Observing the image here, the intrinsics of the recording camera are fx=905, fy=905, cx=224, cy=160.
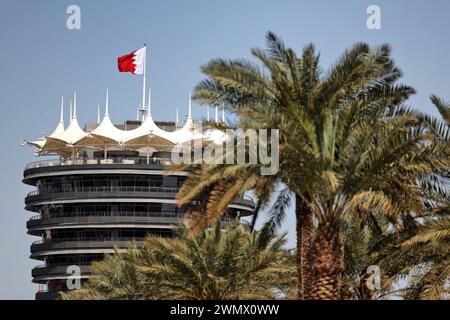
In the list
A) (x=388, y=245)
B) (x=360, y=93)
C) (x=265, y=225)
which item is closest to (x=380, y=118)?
(x=360, y=93)

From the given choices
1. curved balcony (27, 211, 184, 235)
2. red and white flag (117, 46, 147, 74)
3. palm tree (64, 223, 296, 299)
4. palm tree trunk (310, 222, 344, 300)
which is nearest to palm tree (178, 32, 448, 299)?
palm tree trunk (310, 222, 344, 300)

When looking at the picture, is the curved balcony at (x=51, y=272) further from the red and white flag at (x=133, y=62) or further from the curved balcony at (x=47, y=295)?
the red and white flag at (x=133, y=62)

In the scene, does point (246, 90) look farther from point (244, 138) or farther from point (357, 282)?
point (357, 282)

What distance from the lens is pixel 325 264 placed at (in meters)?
27.8

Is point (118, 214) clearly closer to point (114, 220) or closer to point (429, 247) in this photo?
point (114, 220)

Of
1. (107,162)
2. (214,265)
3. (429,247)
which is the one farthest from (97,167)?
(429,247)

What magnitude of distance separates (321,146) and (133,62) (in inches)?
2752

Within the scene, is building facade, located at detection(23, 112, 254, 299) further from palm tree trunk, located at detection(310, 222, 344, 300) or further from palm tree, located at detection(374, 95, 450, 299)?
palm tree trunk, located at detection(310, 222, 344, 300)

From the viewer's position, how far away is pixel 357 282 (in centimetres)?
3900

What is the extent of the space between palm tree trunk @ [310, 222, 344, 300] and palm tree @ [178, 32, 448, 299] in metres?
0.03

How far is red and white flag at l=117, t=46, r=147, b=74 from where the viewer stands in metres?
94.0

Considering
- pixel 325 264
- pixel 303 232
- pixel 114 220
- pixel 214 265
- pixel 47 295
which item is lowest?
pixel 47 295

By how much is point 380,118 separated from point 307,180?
12.4 feet
